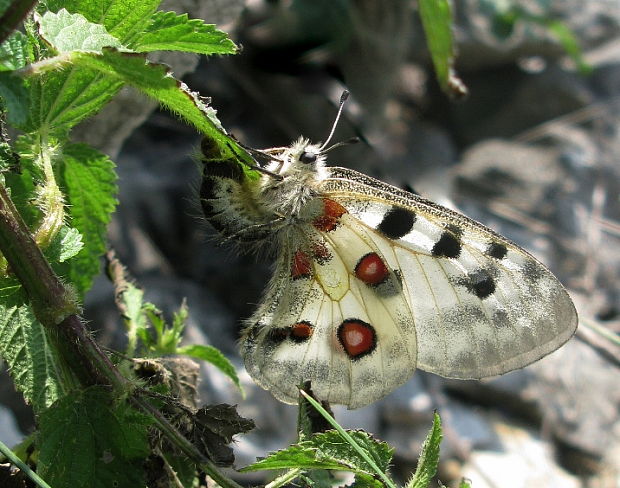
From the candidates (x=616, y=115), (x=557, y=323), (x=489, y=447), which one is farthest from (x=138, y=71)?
(x=616, y=115)

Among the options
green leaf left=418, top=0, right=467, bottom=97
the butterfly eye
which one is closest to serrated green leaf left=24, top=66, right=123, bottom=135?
the butterfly eye

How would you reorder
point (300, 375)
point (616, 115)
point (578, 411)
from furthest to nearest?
point (616, 115) → point (578, 411) → point (300, 375)

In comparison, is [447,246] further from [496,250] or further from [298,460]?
[298,460]

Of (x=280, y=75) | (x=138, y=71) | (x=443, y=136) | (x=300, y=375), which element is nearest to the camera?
(x=138, y=71)

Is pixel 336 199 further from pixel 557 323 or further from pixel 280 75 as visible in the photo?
pixel 280 75

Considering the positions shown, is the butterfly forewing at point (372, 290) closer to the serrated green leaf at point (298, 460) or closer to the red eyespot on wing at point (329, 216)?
the red eyespot on wing at point (329, 216)

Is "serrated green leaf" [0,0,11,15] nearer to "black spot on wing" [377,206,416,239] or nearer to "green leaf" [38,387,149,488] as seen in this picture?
"green leaf" [38,387,149,488]
